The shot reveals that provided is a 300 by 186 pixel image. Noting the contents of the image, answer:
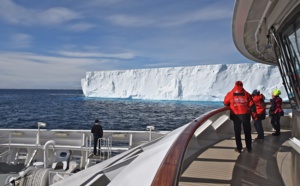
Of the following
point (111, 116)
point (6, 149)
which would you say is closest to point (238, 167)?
point (6, 149)

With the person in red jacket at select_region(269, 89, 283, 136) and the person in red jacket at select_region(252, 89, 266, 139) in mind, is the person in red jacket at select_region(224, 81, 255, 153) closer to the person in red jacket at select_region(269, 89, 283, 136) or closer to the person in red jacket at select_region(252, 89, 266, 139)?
the person in red jacket at select_region(252, 89, 266, 139)

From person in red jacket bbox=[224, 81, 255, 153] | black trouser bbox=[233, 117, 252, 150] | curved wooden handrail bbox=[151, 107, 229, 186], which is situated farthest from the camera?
black trouser bbox=[233, 117, 252, 150]

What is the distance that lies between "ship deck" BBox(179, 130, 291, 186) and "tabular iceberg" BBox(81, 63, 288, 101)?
30.2 metres

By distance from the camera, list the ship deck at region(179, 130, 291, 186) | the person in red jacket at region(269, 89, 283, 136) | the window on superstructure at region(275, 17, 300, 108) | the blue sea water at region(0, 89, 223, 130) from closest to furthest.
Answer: the ship deck at region(179, 130, 291, 186)
the window on superstructure at region(275, 17, 300, 108)
the person in red jacket at region(269, 89, 283, 136)
the blue sea water at region(0, 89, 223, 130)

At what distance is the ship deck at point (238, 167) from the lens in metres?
2.80

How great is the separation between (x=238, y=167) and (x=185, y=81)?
36733mm

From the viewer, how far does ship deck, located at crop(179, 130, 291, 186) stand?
Result: 2.80 m

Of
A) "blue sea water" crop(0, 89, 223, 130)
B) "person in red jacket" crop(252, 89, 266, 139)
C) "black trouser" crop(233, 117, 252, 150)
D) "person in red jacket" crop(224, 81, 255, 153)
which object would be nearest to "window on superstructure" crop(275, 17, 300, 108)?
"person in red jacket" crop(224, 81, 255, 153)

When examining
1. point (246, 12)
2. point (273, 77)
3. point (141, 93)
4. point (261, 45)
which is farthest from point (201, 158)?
point (141, 93)

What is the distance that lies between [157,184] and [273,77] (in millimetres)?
36289

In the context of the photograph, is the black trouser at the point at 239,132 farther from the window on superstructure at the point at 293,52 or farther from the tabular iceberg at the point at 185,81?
the tabular iceberg at the point at 185,81

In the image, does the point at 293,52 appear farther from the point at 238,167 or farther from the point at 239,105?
the point at 238,167

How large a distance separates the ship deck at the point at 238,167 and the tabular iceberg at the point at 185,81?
3019 cm

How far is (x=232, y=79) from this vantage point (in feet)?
118
